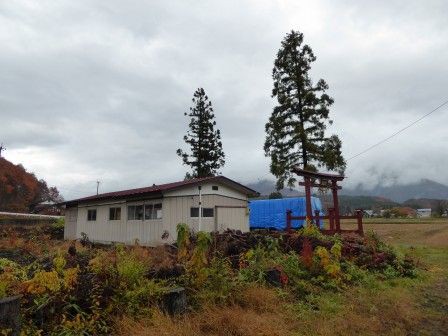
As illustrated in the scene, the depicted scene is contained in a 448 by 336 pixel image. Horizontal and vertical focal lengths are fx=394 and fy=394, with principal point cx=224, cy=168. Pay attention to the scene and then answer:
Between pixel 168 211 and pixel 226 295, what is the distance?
472 inches

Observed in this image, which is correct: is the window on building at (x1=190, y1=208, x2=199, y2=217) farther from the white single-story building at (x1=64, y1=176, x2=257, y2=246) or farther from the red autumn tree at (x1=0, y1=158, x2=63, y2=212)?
the red autumn tree at (x1=0, y1=158, x2=63, y2=212)

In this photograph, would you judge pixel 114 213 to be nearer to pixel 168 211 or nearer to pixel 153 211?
pixel 153 211

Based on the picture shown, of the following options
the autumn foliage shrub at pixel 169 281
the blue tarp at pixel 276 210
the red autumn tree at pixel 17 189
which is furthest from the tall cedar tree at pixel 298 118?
the red autumn tree at pixel 17 189

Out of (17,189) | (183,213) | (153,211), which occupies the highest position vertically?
(17,189)

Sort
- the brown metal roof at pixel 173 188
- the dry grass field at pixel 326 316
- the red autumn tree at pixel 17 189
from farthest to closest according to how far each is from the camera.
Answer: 1. the red autumn tree at pixel 17 189
2. the brown metal roof at pixel 173 188
3. the dry grass field at pixel 326 316

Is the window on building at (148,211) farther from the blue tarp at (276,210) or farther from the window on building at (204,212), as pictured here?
the blue tarp at (276,210)

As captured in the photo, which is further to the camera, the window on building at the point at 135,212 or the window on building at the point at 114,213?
the window on building at the point at 114,213

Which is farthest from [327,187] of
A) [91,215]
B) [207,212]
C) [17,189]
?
[17,189]

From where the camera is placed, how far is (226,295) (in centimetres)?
697

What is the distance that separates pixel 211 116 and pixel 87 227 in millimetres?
21861

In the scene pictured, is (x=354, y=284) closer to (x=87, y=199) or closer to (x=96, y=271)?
(x=96, y=271)

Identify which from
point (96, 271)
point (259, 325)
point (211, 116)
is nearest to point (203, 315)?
point (259, 325)

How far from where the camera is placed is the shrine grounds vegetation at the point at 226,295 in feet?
18.4

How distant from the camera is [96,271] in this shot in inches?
265
